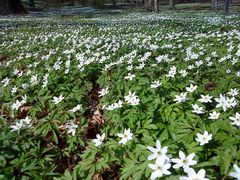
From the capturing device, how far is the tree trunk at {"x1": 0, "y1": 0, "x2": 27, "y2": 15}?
3436cm

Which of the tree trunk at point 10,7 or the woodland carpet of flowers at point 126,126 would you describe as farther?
the tree trunk at point 10,7

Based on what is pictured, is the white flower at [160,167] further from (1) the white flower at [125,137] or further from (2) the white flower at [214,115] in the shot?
(2) the white flower at [214,115]

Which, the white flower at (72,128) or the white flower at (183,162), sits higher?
the white flower at (183,162)

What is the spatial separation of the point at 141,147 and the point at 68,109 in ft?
5.47

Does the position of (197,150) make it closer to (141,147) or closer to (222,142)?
(222,142)

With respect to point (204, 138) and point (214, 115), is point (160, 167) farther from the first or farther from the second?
point (214, 115)

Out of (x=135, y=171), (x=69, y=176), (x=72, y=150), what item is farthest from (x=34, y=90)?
(x=135, y=171)

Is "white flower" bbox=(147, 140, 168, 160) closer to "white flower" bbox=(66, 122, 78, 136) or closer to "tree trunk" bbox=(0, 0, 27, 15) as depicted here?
"white flower" bbox=(66, 122, 78, 136)

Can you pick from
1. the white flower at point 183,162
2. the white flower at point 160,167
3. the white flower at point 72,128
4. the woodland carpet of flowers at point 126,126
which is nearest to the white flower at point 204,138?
the woodland carpet of flowers at point 126,126

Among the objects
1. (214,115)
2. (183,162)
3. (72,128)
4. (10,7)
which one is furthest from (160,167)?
(10,7)

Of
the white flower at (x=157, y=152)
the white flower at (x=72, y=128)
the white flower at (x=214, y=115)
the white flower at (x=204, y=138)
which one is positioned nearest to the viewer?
the white flower at (x=157, y=152)

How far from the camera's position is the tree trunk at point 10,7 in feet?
113

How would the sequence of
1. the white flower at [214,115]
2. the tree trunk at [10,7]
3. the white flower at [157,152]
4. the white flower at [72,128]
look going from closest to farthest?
the white flower at [157,152]
the white flower at [214,115]
the white flower at [72,128]
the tree trunk at [10,7]

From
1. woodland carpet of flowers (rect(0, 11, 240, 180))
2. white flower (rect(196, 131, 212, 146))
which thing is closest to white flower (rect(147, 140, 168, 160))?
woodland carpet of flowers (rect(0, 11, 240, 180))
